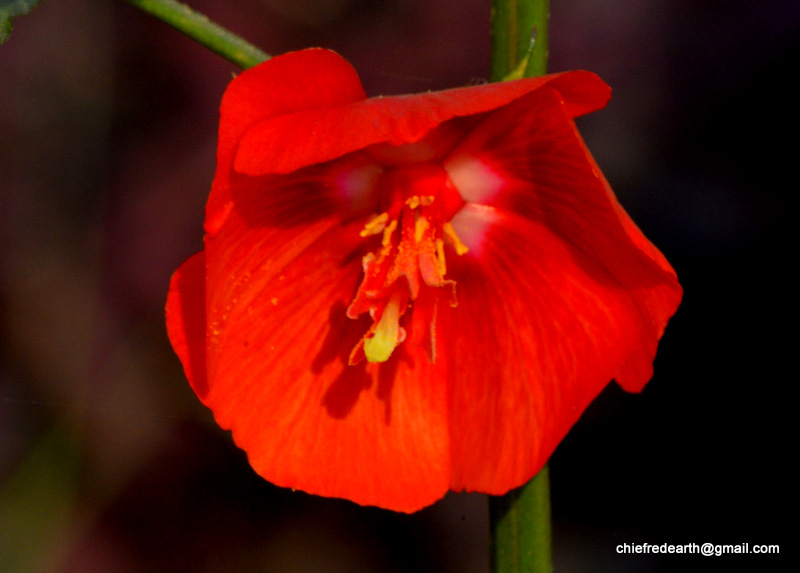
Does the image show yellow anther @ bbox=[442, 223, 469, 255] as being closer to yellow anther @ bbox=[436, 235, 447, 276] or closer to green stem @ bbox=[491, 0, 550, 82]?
yellow anther @ bbox=[436, 235, 447, 276]

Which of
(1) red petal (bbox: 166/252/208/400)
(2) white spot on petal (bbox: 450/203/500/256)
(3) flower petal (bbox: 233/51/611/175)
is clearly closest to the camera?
(3) flower petal (bbox: 233/51/611/175)

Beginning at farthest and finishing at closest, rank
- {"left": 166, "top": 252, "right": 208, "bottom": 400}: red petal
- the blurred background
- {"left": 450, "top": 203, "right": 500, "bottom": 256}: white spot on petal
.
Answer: the blurred background < {"left": 450, "top": 203, "right": 500, "bottom": 256}: white spot on petal < {"left": 166, "top": 252, "right": 208, "bottom": 400}: red petal

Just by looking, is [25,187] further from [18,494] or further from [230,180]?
[230,180]

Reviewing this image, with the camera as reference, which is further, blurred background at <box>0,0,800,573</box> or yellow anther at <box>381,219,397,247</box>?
blurred background at <box>0,0,800,573</box>

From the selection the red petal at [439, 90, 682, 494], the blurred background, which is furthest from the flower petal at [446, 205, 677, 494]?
the blurred background

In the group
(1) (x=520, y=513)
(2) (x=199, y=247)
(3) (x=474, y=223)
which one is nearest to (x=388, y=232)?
(3) (x=474, y=223)

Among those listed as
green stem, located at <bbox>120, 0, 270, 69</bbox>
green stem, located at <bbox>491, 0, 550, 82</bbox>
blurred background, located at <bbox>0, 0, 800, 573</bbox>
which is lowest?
blurred background, located at <bbox>0, 0, 800, 573</bbox>

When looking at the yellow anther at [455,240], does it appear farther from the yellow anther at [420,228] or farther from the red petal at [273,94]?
the red petal at [273,94]

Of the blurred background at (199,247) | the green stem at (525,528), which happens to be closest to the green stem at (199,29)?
the green stem at (525,528)

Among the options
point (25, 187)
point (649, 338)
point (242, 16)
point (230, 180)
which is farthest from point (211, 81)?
point (649, 338)
